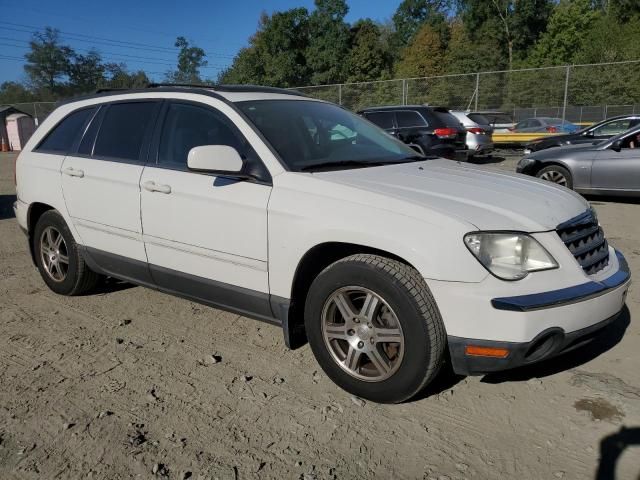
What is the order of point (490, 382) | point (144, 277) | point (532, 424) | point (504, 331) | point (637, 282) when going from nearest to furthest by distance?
point (504, 331), point (532, 424), point (490, 382), point (144, 277), point (637, 282)

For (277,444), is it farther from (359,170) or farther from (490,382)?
(359,170)

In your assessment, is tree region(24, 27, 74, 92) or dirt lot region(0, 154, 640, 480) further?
tree region(24, 27, 74, 92)

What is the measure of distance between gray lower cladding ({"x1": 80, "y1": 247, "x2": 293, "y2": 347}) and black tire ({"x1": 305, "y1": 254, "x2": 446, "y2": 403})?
29 centimetres

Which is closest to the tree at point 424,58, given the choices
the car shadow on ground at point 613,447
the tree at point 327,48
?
the tree at point 327,48

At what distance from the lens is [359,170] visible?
3.44 m

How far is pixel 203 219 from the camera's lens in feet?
11.5

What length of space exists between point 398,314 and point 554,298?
29.6 inches

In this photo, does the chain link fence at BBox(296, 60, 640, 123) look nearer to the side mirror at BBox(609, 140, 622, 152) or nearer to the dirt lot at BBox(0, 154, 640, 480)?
the side mirror at BBox(609, 140, 622, 152)

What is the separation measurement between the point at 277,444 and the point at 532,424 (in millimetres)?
1315

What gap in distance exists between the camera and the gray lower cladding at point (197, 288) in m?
3.33

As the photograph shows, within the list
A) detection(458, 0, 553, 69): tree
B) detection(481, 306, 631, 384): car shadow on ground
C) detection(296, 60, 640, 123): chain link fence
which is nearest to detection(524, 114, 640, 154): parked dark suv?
detection(296, 60, 640, 123): chain link fence

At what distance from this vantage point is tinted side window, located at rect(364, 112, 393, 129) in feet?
45.2

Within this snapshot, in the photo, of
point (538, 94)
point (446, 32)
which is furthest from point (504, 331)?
point (446, 32)

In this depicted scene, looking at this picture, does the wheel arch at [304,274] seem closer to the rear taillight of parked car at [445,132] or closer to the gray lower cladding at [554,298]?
the gray lower cladding at [554,298]
